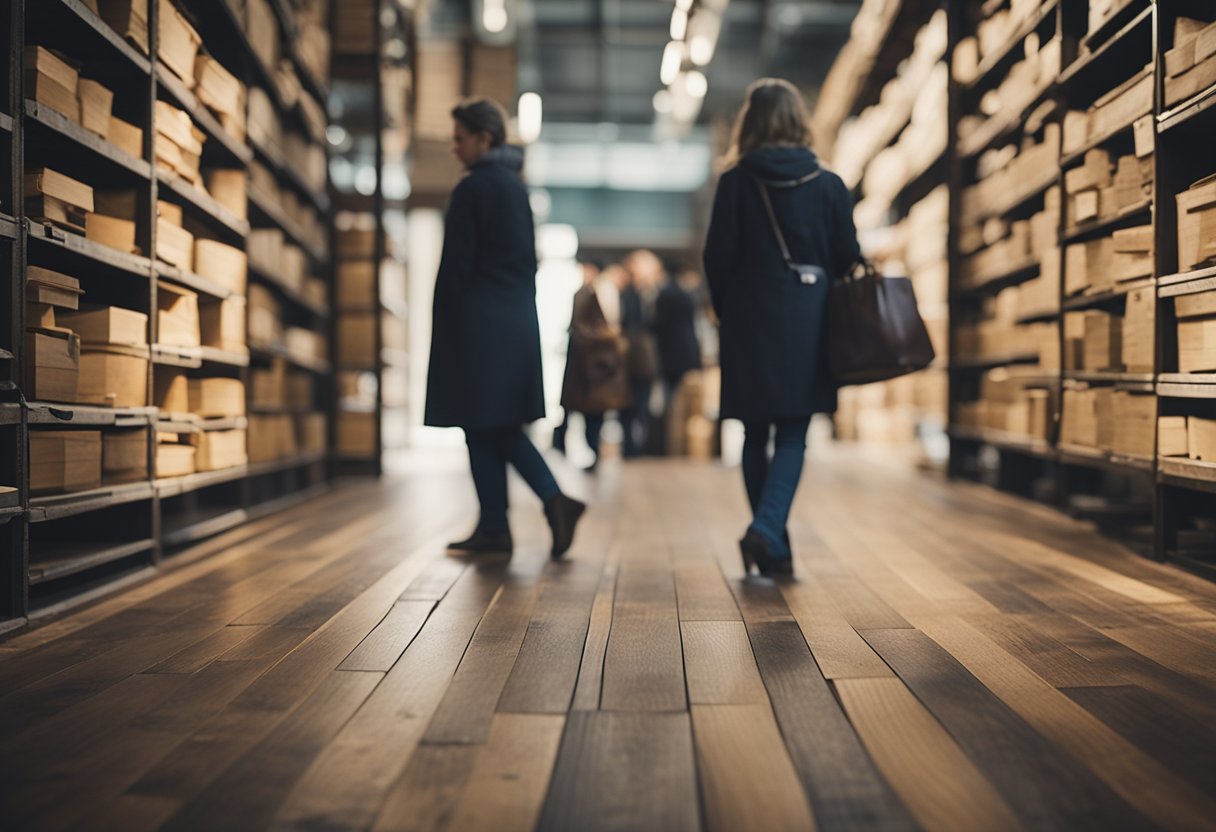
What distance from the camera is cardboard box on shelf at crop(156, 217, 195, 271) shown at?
3432 millimetres

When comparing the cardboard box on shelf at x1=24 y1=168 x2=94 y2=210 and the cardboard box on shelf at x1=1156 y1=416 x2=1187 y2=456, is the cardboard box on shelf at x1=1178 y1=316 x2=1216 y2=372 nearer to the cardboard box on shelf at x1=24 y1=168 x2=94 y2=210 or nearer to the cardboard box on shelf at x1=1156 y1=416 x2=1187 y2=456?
the cardboard box on shelf at x1=1156 y1=416 x2=1187 y2=456

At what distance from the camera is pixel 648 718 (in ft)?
5.82

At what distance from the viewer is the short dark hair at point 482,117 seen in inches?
144

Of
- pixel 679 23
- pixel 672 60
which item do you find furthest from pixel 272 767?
pixel 672 60

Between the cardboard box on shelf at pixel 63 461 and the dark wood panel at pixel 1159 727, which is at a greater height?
the cardboard box on shelf at pixel 63 461

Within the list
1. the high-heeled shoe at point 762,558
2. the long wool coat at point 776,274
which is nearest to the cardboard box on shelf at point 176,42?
the long wool coat at point 776,274

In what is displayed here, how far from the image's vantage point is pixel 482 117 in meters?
3.66

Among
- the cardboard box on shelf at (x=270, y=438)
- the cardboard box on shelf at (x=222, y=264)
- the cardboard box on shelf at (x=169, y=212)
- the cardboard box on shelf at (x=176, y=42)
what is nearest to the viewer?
the cardboard box on shelf at (x=176, y=42)

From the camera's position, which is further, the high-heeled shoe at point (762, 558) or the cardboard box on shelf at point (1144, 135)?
the cardboard box on shelf at point (1144, 135)

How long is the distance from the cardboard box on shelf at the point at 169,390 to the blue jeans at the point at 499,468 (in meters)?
1.00

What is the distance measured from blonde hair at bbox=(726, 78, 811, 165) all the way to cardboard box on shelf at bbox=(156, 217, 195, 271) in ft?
5.91

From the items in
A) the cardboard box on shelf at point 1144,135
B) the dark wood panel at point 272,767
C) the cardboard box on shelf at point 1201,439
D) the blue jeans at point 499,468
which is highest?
the cardboard box on shelf at point 1144,135

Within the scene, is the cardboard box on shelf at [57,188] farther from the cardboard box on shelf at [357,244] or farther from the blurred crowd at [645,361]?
the blurred crowd at [645,361]

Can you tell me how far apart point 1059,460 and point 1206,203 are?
5.70ft
